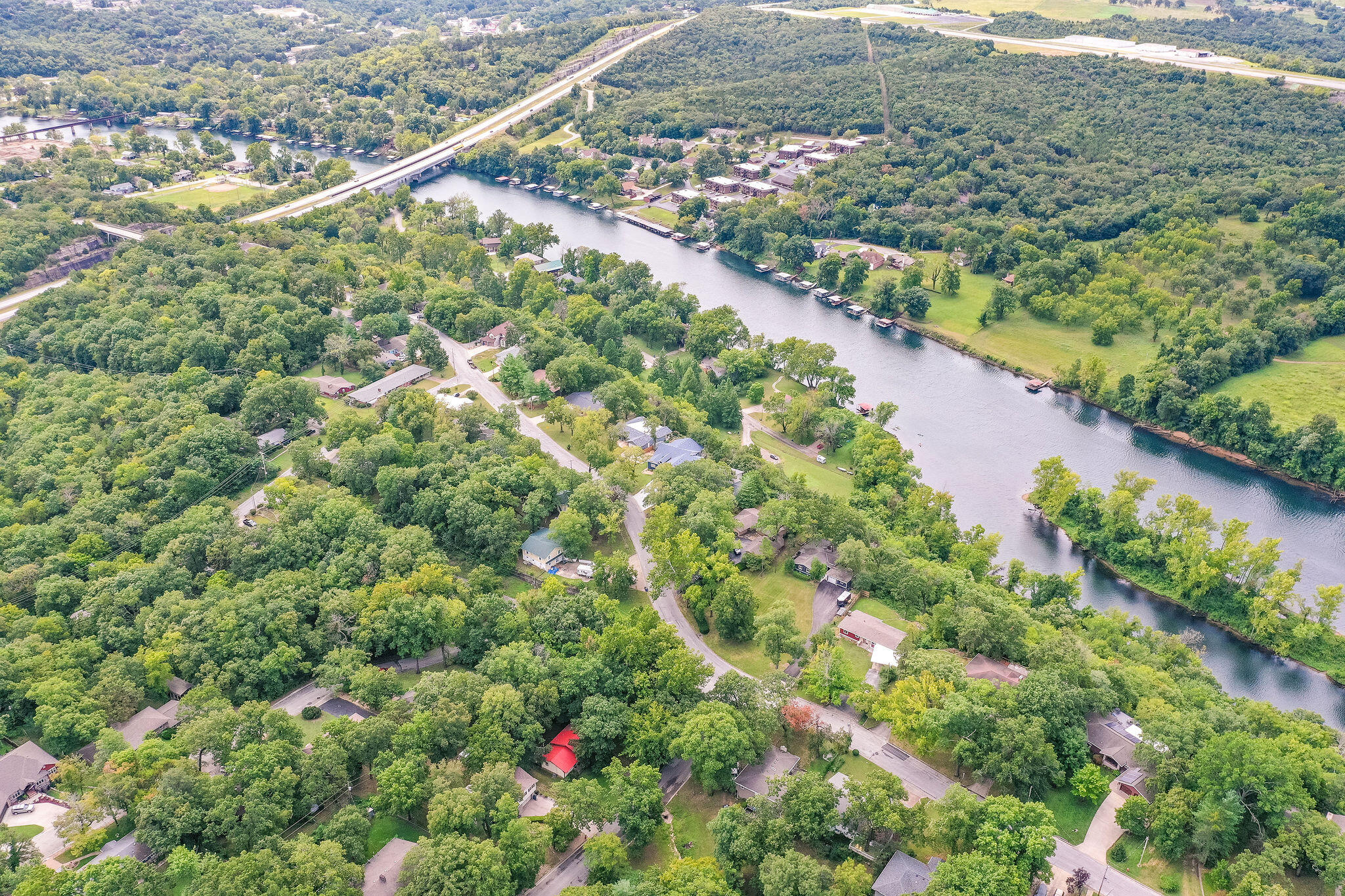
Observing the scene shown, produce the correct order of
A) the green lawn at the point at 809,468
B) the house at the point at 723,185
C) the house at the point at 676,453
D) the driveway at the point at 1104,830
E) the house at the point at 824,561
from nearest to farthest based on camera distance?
the driveway at the point at 1104,830
the house at the point at 824,561
the house at the point at 676,453
the green lawn at the point at 809,468
the house at the point at 723,185

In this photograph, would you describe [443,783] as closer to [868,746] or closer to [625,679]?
[625,679]

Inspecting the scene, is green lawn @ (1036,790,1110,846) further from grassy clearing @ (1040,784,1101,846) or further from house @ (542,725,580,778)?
house @ (542,725,580,778)

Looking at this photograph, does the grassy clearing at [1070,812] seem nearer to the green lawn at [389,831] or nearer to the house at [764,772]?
the house at [764,772]

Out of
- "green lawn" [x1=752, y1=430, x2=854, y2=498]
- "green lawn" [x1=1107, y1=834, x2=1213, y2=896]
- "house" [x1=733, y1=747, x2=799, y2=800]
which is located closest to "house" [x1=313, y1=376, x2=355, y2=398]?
"green lawn" [x1=752, y1=430, x2=854, y2=498]

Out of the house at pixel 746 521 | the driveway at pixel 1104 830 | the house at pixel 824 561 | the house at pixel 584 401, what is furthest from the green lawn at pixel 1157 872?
the house at pixel 584 401

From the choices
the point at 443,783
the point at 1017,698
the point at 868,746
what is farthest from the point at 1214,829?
the point at 443,783

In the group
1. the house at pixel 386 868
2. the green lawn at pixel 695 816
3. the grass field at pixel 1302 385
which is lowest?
the green lawn at pixel 695 816
